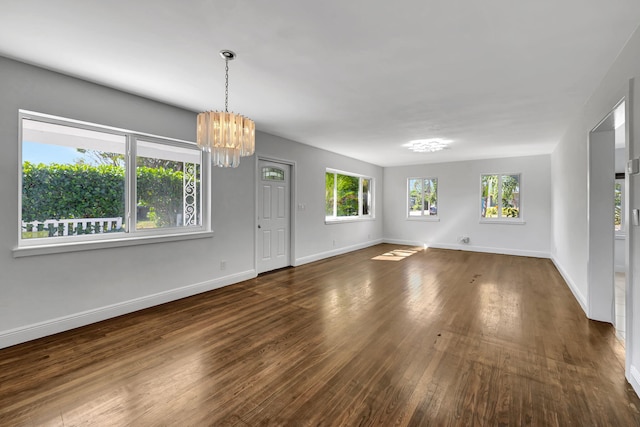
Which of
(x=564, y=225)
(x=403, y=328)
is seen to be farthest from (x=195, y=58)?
(x=564, y=225)

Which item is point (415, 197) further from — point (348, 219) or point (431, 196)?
point (348, 219)

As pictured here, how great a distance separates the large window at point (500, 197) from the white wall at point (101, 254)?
5.75 meters

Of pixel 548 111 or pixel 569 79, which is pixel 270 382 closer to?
pixel 569 79

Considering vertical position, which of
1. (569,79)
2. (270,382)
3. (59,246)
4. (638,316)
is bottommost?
(270,382)

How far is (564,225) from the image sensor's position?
486 cm

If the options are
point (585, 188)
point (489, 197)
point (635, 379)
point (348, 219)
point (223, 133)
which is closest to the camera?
point (635, 379)

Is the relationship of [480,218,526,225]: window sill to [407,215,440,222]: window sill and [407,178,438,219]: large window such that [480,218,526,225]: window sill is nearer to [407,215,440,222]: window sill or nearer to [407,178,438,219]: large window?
[407,215,440,222]: window sill

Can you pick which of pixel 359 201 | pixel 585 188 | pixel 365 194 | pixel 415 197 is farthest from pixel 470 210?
pixel 585 188

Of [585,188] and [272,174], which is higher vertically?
[272,174]

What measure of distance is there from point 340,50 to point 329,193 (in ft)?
16.2

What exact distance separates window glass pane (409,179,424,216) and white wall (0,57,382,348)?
5.12 meters

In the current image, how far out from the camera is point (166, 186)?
12.6 feet

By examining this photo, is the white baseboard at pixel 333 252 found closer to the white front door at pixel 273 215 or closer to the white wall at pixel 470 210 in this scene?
the white front door at pixel 273 215

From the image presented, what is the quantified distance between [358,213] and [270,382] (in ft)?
21.6
